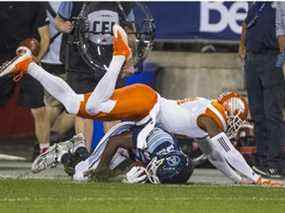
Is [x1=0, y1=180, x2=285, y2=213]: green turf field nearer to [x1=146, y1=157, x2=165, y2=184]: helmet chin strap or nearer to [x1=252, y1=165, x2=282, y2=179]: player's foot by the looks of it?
[x1=146, y1=157, x2=165, y2=184]: helmet chin strap

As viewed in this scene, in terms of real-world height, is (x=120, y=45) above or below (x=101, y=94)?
above

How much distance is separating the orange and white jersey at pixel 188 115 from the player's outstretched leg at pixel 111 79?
480mm

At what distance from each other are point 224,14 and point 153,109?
5437mm

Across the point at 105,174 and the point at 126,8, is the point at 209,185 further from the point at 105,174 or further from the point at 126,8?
the point at 126,8

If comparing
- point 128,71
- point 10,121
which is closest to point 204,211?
Result: point 128,71

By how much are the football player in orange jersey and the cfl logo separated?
5.02 metres

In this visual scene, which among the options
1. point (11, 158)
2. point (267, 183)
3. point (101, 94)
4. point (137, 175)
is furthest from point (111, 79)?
point (11, 158)

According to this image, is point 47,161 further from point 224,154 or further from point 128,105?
point 224,154

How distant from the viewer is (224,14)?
16953mm

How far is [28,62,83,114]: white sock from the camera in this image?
1179 cm

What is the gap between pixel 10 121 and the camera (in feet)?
57.4

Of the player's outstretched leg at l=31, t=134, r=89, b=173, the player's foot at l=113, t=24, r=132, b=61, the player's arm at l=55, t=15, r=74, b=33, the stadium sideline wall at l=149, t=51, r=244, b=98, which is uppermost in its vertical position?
the player's foot at l=113, t=24, r=132, b=61

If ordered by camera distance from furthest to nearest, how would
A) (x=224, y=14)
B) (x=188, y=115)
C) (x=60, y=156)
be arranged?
(x=224, y=14) → (x=60, y=156) → (x=188, y=115)

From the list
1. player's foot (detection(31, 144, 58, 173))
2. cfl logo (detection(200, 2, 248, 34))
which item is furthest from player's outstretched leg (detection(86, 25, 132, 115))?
cfl logo (detection(200, 2, 248, 34))
